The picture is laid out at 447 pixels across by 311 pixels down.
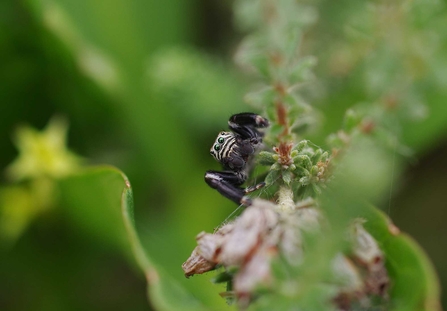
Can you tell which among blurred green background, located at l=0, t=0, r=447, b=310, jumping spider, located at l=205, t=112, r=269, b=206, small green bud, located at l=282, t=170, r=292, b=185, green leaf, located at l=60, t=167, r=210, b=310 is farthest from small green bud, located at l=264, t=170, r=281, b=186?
blurred green background, located at l=0, t=0, r=447, b=310

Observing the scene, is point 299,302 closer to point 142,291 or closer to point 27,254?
point 142,291

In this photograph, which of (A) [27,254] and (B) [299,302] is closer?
(B) [299,302]

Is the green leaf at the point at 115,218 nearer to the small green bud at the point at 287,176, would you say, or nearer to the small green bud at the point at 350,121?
the small green bud at the point at 287,176

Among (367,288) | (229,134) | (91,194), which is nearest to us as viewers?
(367,288)

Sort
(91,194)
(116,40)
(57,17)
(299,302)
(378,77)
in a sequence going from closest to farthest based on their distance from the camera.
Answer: (299,302) < (378,77) < (91,194) < (57,17) < (116,40)

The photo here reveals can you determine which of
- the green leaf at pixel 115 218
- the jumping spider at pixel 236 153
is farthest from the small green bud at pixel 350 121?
the green leaf at pixel 115 218

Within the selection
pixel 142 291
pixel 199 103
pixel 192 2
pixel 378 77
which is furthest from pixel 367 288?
pixel 192 2

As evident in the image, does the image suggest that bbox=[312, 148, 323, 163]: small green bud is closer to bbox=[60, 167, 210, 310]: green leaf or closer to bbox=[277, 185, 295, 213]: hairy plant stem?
bbox=[277, 185, 295, 213]: hairy plant stem

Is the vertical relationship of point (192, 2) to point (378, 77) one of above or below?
above
